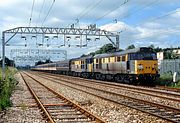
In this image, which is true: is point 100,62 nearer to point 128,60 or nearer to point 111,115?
point 128,60

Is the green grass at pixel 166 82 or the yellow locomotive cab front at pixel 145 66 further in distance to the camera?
the yellow locomotive cab front at pixel 145 66

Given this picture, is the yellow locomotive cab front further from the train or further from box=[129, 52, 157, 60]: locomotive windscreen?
box=[129, 52, 157, 60]: locomotive windscreen

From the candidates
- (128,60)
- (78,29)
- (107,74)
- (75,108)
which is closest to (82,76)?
(78,29)

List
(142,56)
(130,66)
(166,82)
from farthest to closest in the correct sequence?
1. (166,82)
2. (130,66)
3. (142,56)

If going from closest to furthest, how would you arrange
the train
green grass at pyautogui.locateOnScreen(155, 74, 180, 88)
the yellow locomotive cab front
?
green grass at pyautogui.locateOnScreen(155, 74, 180, 88)
the yellow locomotive cab front
the train

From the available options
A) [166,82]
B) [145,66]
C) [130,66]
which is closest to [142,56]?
[145,66]

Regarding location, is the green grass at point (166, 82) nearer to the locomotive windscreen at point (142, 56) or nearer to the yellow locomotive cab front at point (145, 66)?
the yellow locomotive cab front at point (145, 66)

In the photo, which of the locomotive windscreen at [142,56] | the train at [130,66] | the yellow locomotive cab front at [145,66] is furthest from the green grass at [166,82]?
the locomotive windscreen at [142,56]

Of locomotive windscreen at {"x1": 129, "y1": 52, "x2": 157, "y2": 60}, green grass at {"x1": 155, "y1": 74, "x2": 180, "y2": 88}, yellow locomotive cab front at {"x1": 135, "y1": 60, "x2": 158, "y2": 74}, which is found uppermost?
locomotive windscreen at {"x1": 129, "y1": 52, "x2": 157, "y2": 60}

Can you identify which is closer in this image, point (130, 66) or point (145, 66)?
point (145, 66)

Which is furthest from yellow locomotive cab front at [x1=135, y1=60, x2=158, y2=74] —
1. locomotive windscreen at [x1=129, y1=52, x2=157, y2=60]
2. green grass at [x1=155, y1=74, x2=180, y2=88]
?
green grass at [x1=155, y1=74, x2=180, y2=88]

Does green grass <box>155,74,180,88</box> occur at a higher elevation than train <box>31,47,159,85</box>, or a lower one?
lower

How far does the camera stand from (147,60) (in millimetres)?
30906

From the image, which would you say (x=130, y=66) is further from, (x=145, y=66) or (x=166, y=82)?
(x=166, y=82)
